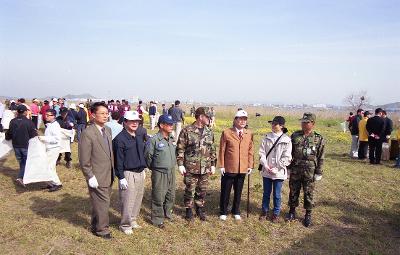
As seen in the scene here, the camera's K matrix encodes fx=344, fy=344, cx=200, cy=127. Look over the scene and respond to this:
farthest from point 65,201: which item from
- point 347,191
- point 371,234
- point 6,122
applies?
point 6,122

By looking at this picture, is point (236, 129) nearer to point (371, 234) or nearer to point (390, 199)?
point (371, 234)

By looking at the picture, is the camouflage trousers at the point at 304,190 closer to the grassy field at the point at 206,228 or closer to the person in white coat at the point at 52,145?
the grassy field at the point at 206,228

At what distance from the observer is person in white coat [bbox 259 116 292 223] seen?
6520 mm

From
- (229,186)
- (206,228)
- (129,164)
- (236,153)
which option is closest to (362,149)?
(229,186)

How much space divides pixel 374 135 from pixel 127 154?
10.3 metres

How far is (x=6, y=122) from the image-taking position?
48.9 ft

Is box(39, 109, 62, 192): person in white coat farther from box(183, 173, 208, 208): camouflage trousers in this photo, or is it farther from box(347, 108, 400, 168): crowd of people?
box(347, 108, 400, 168): crowd of people

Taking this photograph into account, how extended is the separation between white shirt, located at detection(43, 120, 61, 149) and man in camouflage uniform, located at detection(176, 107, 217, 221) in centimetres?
357

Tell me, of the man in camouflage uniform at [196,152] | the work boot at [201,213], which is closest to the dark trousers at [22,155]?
the man in camouflage uniform at [196,152]

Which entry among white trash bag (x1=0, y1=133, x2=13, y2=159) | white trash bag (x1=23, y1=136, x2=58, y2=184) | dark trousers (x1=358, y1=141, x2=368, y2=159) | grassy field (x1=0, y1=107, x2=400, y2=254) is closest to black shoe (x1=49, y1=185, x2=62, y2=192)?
grassy field (x1=0, y1=107, x2=400, y2=254)

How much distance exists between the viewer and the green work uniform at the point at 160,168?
6.06m

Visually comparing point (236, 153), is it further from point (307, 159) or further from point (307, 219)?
point (307, 219)

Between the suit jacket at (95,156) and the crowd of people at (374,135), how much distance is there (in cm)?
1040

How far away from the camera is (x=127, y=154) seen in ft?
18.3
